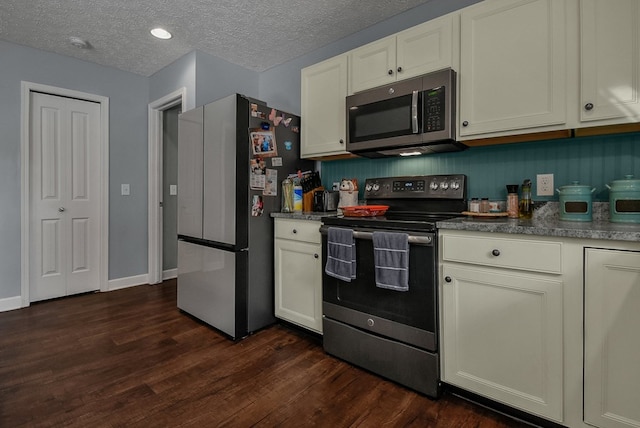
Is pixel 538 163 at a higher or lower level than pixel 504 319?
higher

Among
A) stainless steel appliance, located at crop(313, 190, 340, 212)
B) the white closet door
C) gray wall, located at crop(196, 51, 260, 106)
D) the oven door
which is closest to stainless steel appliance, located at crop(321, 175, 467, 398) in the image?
the oven door

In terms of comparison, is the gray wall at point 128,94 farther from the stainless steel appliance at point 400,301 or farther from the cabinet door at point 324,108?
the stainless steel appliance at point 400,301

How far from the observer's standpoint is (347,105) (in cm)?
233

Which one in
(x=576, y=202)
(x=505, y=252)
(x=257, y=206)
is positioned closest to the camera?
(x=505, y=252)

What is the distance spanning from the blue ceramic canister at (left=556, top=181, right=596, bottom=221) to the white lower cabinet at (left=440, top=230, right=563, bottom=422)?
1.52 feet

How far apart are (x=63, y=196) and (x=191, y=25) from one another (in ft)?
7.21

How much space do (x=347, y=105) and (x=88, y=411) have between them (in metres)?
2.29

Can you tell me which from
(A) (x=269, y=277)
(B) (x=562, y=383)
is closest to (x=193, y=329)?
(A) (x=269, y=277)

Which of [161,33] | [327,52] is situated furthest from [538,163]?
[161,33]

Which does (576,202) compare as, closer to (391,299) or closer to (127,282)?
(391,299)

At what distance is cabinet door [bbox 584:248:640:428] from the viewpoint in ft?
3.97

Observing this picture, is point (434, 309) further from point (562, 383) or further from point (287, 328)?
point (287, 328)

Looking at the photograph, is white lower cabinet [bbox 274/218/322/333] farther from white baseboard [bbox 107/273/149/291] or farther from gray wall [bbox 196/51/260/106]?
white baseboard [bbox 107/273/149/291]

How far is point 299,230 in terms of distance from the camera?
2.35 meters
